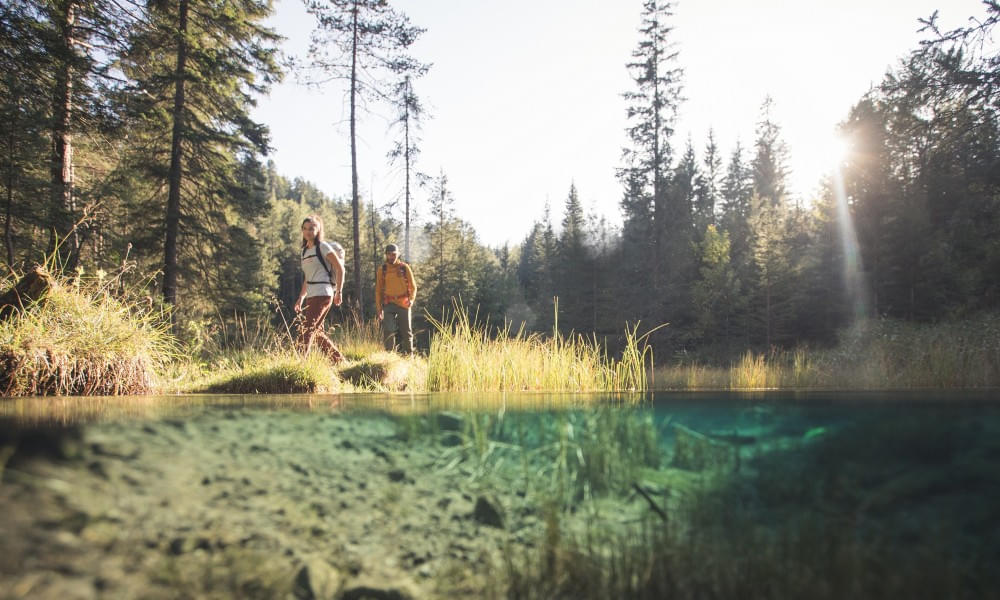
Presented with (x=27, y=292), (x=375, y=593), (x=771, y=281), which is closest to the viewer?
(x=375, y=593)

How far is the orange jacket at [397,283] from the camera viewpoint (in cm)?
988

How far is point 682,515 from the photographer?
224cm

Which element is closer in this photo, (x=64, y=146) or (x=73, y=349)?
(x=73, y=349)

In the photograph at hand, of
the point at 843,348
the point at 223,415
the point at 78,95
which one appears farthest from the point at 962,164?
the point at 78,95

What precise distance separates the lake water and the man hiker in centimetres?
688

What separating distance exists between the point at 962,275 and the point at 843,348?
7.10m

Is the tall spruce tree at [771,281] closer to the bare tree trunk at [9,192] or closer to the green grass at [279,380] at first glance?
the green grass at [279,380]

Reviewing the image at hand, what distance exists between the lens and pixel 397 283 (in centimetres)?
992

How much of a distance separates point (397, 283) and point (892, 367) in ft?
47.2

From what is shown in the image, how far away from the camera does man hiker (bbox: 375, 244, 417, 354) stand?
9883mm

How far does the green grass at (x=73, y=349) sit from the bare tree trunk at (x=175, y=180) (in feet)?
22.6

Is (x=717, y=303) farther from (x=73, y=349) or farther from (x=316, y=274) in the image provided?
(x=73, y=349)

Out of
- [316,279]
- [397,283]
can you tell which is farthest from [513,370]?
[397,283]

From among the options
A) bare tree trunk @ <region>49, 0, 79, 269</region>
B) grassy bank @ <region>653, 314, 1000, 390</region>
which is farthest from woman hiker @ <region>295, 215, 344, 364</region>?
grassy bank @ <region>653, 314, 1000, 390</region>
